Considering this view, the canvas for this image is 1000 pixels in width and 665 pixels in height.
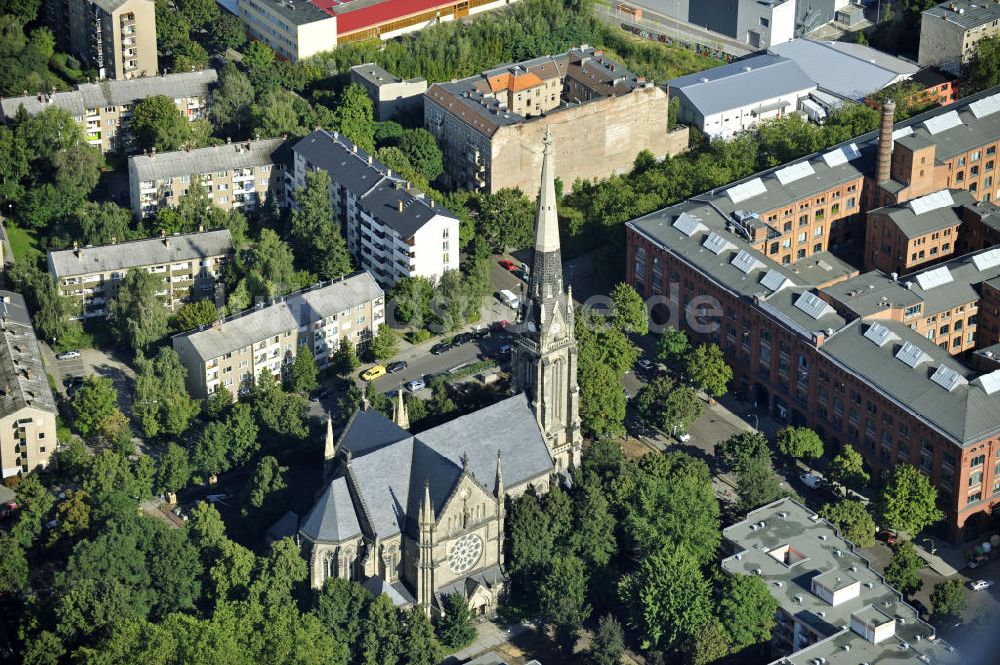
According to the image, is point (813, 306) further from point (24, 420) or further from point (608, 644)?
point (24, 420)

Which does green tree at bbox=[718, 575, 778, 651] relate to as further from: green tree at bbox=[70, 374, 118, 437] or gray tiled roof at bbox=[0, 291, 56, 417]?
gray tiled roof at bbox=[0, 291, 56, 417]

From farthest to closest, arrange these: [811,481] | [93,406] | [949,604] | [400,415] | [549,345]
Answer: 1. [93,406]
2. [811,481]
3. [400,415]
4. [549,345]
5. [949,604]

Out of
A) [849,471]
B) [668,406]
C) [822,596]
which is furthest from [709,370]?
[822,596]

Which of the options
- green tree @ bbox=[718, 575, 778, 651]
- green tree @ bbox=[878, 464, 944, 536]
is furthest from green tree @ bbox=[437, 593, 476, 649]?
green tree @ bbox=[878, 464, 944, 536]

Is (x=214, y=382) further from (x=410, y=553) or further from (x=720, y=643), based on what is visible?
(x=720, y=643)

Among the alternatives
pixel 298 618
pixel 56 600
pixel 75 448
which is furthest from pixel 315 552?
pixel 75 448
